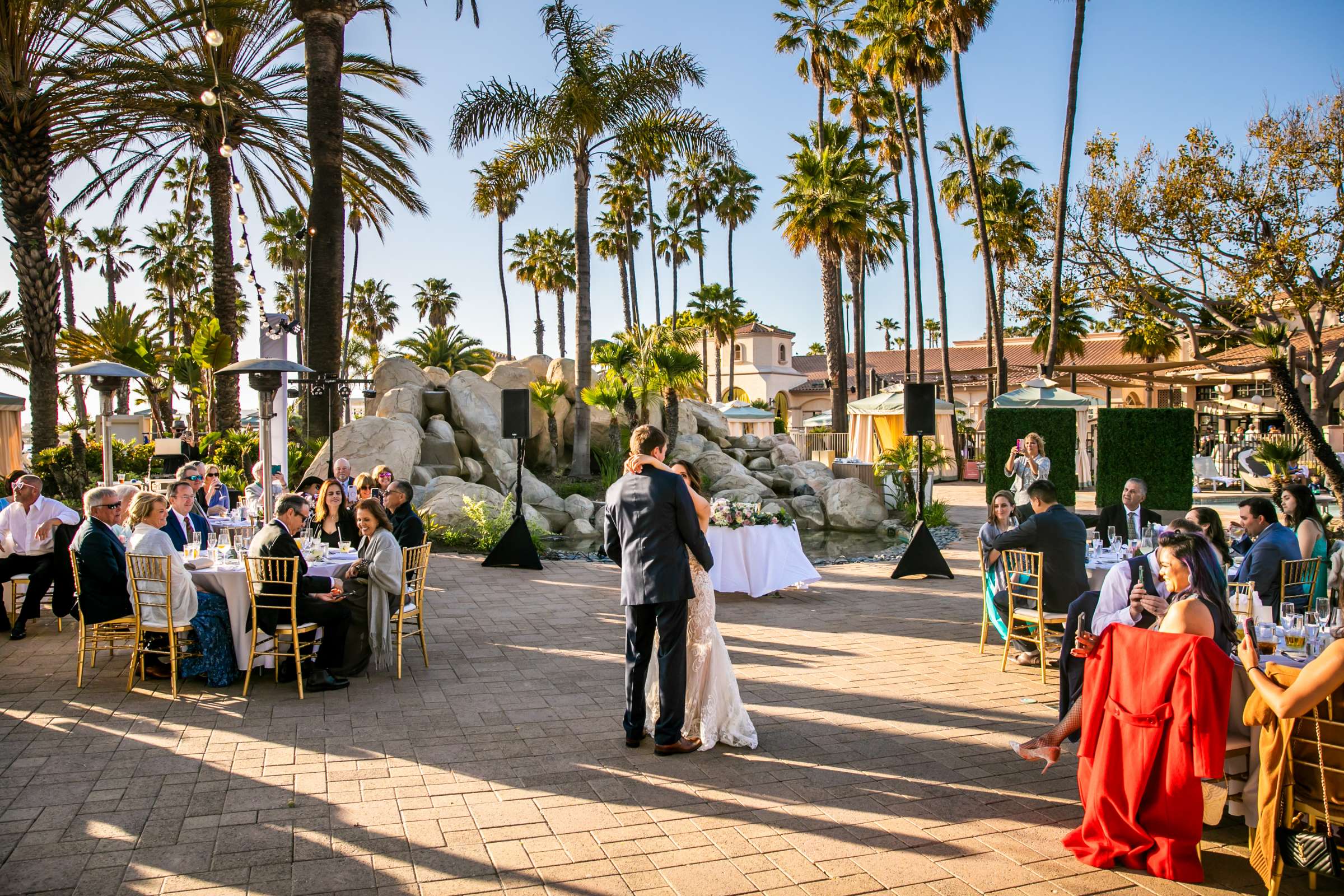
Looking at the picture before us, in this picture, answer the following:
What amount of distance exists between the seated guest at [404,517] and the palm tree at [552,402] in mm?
14941

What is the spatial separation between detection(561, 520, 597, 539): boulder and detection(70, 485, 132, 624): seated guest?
11.4m

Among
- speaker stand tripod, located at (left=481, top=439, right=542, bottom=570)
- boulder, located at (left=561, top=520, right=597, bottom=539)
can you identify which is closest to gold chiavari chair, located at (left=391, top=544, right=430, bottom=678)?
speaker stand tripod, located at (left=481, top=439, right=542, bottom=570)

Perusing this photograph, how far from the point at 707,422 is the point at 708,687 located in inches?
849

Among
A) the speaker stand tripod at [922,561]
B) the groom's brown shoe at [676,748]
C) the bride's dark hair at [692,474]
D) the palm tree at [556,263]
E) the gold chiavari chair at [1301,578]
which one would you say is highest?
the palm tree at [556,263]

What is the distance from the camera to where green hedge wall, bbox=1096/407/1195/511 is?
16.9m

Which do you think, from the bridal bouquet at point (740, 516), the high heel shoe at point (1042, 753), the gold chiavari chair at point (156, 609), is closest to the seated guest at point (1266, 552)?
the high heel shoe at point (1042, 753)

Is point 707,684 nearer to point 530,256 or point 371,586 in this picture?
point 371,586

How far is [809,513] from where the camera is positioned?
65.2 feet

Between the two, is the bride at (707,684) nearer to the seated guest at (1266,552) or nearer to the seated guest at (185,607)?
the seated guest at (185,607)

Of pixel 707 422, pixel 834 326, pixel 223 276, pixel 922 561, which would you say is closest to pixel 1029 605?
pixel 922 561

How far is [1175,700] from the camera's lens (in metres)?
3.73

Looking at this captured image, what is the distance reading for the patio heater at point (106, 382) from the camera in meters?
11.6

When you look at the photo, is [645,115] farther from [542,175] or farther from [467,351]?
[467,351]

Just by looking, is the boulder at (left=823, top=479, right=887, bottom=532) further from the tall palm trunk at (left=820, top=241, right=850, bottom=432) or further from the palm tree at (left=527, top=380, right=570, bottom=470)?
the tall palm trunk at (left=820, top=241, right=850, bottom=432)
